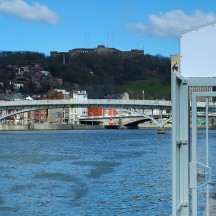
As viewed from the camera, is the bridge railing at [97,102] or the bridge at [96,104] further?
the bridge at [96,104]

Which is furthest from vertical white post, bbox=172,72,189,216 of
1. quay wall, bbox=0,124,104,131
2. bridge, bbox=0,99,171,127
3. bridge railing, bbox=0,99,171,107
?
quay wall, bbox=0,124,104,131

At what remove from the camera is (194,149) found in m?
6.90

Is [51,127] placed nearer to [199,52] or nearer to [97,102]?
[97,102]

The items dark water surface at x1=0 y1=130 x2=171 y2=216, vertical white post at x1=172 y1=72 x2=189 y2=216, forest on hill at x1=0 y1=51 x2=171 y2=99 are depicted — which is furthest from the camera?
forest on hill at x1=0 y1=51 x2=171 y2=99

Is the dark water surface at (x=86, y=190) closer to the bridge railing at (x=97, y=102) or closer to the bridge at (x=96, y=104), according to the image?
the bridge railing at (x=97, y=102)

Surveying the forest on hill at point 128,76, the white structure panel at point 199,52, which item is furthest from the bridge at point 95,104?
the white structure panel at point 199,52

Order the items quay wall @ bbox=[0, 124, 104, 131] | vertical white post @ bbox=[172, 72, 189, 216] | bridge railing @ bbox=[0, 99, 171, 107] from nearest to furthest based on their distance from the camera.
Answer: vertical white post @ bbox=[172, 72, 189, 216]
bridge railing @ bbox=[0, 99, 171, 107]
quay wall @ bbox=[0, 124, 104, 131]

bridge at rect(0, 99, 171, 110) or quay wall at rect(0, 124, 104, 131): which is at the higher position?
bridge at rect(0, 99, 171, 110)

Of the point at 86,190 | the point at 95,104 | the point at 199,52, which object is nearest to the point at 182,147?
the point at 199,52

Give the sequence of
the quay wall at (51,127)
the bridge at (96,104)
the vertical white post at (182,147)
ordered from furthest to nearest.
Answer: the quay wall at (51,127) < the bridge at (96,104) < the vertical white post at (182,147)

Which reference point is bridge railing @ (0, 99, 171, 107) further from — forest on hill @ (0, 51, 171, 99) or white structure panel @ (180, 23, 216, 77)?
white structure panel @ (180, 23, 216, 77)

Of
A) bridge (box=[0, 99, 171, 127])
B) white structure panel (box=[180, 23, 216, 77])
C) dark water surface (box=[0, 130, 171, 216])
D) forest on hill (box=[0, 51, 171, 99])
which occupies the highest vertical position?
forest on hill (box=[0, 51, 171, 99])

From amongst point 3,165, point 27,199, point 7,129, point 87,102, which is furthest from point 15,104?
point 27,199

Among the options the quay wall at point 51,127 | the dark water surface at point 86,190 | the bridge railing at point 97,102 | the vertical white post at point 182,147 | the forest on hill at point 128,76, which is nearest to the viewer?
the vertical white post at point 182,147
